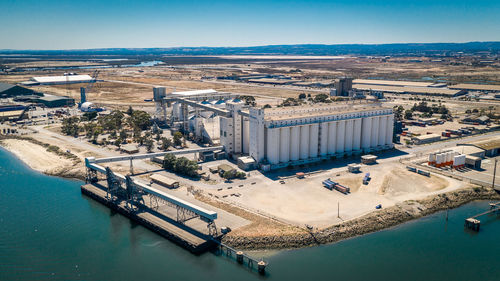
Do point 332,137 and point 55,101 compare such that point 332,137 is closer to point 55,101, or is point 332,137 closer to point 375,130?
point 375,130

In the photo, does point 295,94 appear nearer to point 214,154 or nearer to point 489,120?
point 489,120

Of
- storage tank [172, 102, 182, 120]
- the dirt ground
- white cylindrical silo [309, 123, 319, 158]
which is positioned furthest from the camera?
storage tank [172, 102, 182, 120]

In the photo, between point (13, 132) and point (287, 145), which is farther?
point (13, 132)

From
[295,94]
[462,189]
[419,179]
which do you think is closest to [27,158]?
[419,179]

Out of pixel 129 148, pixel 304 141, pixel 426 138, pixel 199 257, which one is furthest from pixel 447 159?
pixel 129 148

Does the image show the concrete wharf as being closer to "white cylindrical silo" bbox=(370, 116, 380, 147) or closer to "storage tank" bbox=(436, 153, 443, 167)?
"storage tank" bbox=(436, 153, 443, 167)

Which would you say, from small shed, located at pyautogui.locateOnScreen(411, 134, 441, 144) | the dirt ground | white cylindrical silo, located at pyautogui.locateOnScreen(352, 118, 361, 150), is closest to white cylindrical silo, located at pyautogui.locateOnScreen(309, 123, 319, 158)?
the dirt ground

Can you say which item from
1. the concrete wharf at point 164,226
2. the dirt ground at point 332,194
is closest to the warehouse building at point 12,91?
the concrete wharf at point 164,226
